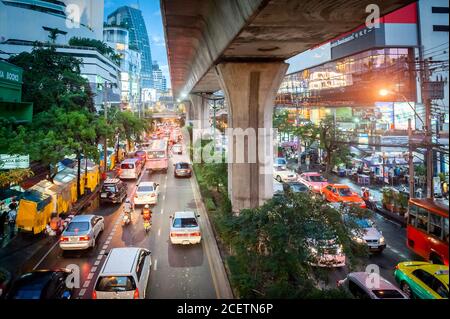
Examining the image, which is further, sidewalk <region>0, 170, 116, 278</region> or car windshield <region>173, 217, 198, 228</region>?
car windshield <region>173, 217, 198, 228</region>

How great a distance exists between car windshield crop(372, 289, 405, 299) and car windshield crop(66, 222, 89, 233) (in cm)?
1014

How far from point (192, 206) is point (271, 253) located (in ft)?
42.0

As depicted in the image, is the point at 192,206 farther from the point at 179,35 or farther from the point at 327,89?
the point at 327,89

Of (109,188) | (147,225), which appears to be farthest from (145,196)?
(147,225)

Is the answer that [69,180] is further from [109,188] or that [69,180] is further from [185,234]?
[185,234]

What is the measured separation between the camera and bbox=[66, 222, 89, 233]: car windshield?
509 inches

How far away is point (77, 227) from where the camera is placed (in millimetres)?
13086

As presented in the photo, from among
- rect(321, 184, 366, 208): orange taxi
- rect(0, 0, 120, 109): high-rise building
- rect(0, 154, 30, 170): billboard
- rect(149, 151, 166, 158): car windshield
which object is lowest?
rect(321, 184, 366, 208): orange taxi

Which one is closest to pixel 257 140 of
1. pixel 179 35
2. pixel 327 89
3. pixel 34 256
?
pixel 179 35

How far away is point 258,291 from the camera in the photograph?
780cm

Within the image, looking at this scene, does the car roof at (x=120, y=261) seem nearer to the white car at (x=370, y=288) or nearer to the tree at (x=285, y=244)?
the tree at (x=285, y=244)

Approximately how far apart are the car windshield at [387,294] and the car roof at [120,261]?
19.8ft

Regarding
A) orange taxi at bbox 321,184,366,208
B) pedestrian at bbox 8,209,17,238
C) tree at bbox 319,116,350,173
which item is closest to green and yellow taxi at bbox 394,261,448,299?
orange taxi at bbox 321,184,366,208

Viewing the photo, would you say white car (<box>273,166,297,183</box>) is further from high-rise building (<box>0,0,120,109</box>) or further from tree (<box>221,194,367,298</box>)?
high-rise building (<box>0,0,120,109</box>)
